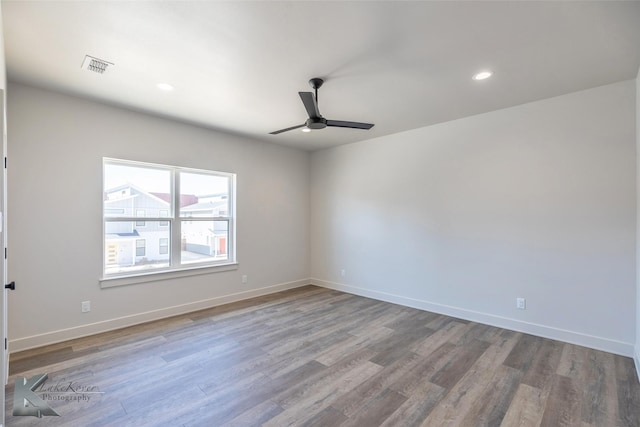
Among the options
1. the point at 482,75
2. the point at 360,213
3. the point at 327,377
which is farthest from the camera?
the point at 360,213

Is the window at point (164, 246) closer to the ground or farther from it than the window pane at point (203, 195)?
closer to the ground

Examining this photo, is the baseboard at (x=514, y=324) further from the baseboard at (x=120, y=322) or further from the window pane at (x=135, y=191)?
the window pane at (x=135, y=191)

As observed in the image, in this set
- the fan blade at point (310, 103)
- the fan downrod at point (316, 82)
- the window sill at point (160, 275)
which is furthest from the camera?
the window sill at point (160, 275)

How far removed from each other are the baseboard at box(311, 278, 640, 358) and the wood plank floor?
0.12m

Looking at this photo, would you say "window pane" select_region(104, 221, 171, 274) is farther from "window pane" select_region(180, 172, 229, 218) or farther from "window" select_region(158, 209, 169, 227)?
"window pane" select_region(180, 172, 229, 218)

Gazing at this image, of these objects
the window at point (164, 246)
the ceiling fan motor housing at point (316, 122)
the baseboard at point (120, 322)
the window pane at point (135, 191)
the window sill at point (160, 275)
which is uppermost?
the ceiling fan motor housing at point (316, 122)

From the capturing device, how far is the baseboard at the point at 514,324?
3.07 meters

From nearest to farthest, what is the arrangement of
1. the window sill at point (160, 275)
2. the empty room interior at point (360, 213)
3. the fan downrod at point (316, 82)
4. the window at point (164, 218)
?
1. the empty room interior at point (360, 213)
2. the fan downrod at point (316, 82)
3. the window sill at point (160, 275)
4. the window at point (164, 218)

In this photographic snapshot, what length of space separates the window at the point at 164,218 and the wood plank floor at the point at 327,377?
35.5 inches

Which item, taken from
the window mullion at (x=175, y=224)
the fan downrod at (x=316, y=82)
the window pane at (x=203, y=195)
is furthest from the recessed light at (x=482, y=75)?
the window mullion at (x=175, y=224)

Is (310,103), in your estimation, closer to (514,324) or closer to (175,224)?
(175,224)

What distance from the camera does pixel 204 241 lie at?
4.73m

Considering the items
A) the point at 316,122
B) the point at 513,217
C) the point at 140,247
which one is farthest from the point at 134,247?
the point at 513,217

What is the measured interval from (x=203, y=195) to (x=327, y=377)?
3.27 metres
